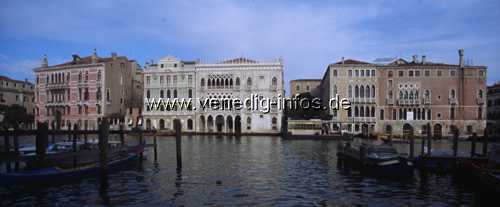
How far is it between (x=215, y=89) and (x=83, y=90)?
16.1 m

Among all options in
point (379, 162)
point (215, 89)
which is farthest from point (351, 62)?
point (379, 162)

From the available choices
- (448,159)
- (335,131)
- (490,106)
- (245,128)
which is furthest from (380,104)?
(448,159)

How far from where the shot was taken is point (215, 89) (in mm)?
53969

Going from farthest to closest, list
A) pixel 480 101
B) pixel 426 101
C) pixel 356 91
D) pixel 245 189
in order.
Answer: pixel 356 91
pixel 426 101
pixel 480 101
pixel 245 189

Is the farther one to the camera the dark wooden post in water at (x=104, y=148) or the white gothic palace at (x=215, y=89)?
the white gothic palace at (x=215, y=89)

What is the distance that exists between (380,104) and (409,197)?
3755 cm

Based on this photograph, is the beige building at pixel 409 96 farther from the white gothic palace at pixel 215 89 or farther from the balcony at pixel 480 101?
the white gothic palace at pixel 215 89

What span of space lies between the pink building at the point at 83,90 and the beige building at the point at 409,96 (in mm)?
26214

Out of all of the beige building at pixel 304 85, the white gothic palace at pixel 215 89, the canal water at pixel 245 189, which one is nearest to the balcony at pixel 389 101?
the white gothic palace at pixel 215 89

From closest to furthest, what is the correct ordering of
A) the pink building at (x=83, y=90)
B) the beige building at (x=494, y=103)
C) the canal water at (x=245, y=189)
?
the canal water at (x=245, y=189)
the pink building at (x=83, y=90)
the beige building at (x=494, y=103)

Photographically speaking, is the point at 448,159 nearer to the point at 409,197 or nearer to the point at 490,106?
the point at 409,197

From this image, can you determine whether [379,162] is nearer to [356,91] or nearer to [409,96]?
[356,91]

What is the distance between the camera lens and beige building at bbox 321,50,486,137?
158ft

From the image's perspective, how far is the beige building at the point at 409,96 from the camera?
48.1 m
